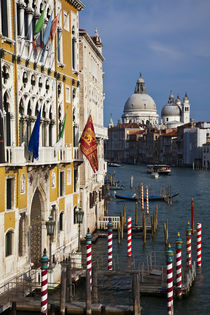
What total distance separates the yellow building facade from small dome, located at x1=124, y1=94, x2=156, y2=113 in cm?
14460

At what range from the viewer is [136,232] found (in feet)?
83.4

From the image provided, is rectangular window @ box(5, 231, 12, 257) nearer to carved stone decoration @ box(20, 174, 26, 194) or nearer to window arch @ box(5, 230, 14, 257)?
window arch @ box(5, 230, 14, 257)

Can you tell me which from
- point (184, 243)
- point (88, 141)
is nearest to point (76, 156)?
point (88, 141)

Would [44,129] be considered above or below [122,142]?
below

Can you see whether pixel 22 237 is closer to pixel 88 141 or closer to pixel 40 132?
pixel 40 132

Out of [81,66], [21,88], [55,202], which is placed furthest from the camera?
[81,66]

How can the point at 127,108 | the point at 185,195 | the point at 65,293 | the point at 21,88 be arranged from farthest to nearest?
the point at 127,108 < the point at 185,195 < the point at 21,88 < the point at 65,293

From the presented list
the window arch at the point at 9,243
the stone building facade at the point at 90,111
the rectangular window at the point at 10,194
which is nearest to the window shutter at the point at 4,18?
the rectangular window at the point at 10,194

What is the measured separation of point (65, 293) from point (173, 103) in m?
155

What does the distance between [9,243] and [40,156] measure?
248 centimetres

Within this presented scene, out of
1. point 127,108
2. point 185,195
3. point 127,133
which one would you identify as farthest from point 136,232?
point 127,108

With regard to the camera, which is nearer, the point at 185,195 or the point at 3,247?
the point at 3,247

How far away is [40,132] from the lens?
50.4ft

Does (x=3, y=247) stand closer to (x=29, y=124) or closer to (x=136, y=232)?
(x=29, y=124)
